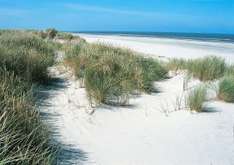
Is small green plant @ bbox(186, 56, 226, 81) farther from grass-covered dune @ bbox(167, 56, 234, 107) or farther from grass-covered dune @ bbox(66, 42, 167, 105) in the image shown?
grass-covered dune @ bbox(66, 42, 167, 105)

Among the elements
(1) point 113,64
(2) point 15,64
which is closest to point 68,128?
(2) point 15,64

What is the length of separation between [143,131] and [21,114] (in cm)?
187

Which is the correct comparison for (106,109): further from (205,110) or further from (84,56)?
(84,56)

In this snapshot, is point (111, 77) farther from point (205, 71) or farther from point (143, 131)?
point (205, 71)

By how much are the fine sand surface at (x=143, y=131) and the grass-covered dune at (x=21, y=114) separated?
36 centimetres

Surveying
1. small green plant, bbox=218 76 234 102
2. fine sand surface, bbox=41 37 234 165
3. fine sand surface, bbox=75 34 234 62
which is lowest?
fine sand surface, bbox=75 34 234 62

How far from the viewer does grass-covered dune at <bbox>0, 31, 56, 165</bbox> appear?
3.26 m

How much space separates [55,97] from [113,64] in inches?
88.3

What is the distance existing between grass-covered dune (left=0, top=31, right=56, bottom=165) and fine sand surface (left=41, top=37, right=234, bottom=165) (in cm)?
36

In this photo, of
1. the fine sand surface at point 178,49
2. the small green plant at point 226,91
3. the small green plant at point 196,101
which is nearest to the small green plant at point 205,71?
the small green plant at point 226,91

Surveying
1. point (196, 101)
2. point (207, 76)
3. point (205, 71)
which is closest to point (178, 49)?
point (205, 71)

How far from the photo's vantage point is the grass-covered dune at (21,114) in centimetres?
326

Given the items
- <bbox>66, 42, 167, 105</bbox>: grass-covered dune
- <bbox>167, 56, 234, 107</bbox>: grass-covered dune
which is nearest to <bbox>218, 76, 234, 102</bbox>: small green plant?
<bbox>167, 56, 234, 107</bbox>: grass-covered dune

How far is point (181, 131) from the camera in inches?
212
